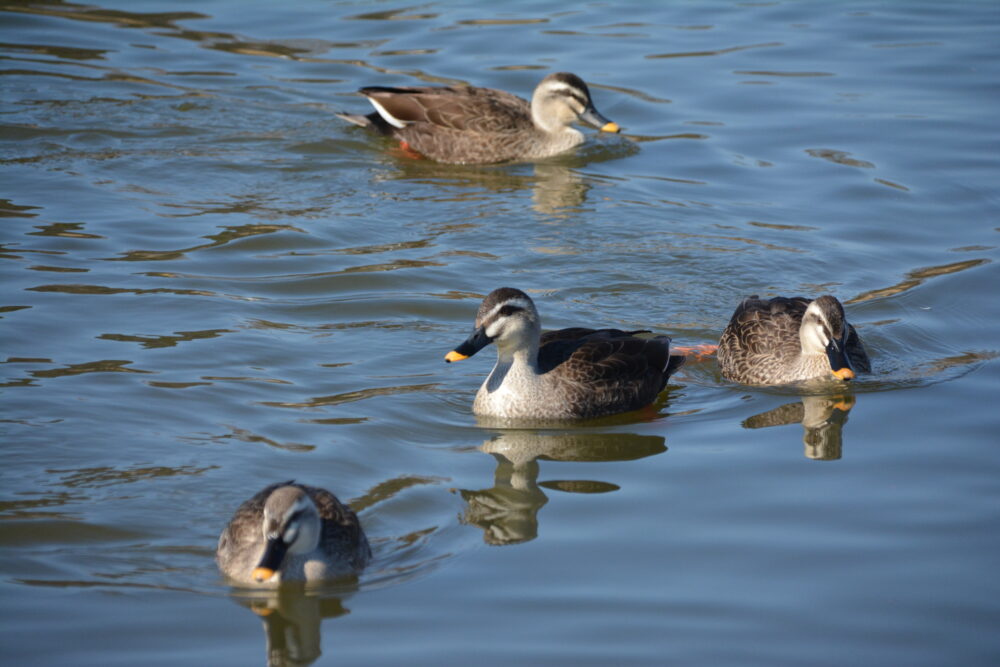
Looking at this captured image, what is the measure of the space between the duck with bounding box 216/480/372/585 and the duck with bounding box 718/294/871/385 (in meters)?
4.06

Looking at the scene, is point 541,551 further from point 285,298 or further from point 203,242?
point 203,242

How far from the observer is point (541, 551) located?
7.52m

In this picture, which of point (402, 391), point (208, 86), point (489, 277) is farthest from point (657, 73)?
point (402, 391)

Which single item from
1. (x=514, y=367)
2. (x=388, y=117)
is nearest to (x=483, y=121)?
(x=388, y=117)

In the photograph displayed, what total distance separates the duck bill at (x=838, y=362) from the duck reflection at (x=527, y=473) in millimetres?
1416

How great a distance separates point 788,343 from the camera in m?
10.4

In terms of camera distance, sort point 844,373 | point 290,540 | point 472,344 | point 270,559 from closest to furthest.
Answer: point 270,559 → point 290,540 → point 472,344 → point 844,373

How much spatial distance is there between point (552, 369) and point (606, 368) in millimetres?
392

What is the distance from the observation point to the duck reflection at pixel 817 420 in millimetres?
8977

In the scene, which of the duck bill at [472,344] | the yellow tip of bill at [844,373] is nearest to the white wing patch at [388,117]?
the duck bill at [472,344]

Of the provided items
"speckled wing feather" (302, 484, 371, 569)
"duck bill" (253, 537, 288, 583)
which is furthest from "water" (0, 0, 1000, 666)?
"duck bill" (253, 537, 288, 583)

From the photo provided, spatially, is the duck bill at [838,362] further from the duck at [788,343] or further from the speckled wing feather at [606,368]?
the speckled wing feather at [606,368]

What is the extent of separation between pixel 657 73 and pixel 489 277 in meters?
7.73

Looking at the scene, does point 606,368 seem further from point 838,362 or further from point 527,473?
point 838,362
